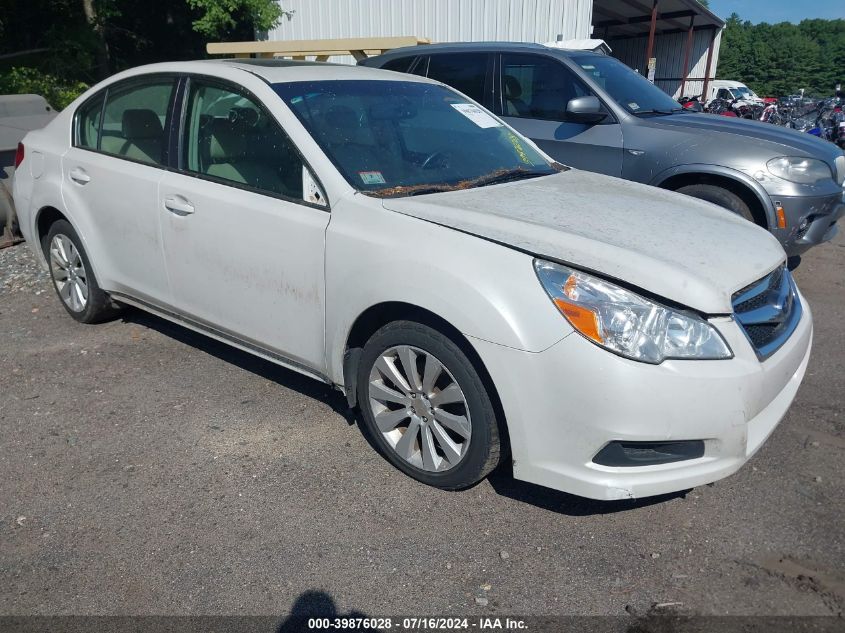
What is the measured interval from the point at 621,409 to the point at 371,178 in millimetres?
1550

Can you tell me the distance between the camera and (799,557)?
2.67 m

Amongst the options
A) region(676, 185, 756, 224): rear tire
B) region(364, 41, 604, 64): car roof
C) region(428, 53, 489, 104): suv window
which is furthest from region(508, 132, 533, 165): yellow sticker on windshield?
region(428, 53, 489, 104): suv window

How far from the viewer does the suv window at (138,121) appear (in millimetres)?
4043

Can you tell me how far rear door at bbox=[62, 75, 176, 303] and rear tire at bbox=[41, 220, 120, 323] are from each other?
0.21 metres

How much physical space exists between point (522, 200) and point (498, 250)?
584mm

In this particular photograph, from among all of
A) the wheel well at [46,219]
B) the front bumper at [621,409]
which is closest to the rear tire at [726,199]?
the front bumper at [621,409]

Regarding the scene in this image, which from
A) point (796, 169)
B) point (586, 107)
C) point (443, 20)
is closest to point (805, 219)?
point (796, 169)

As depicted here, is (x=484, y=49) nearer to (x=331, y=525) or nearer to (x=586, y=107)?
(x=586, y=107)

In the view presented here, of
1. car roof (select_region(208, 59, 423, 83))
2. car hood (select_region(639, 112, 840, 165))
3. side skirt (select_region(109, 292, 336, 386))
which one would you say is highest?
car roof (select_region(208, 59, 423, 83))

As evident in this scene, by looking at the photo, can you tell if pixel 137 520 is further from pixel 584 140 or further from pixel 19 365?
pixel 584 140

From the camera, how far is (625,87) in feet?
20.8

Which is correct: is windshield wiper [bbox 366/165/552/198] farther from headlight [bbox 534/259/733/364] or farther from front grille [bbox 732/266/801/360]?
front grille [bbox 732/266/801/360]

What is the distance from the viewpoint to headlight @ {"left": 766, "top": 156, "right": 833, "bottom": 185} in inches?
212

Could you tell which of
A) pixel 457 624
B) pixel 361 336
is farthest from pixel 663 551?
pixel 361 336
